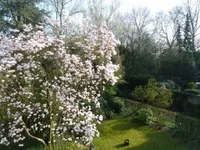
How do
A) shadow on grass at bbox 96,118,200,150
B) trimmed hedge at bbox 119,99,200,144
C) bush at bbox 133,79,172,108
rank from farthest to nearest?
bush at bbox 133,79,172,108 < trimmed hedge at bbox 119,99,200,144 < shadow on grass at bbox 96,118,200,150

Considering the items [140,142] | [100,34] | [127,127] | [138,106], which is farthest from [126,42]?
[100,34]

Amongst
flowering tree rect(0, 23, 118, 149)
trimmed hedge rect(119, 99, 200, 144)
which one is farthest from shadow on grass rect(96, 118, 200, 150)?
flowering tree rect(0, 23, 118, 149)

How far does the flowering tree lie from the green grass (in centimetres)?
283

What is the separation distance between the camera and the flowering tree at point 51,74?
493 centimetres

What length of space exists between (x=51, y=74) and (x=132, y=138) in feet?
17.2

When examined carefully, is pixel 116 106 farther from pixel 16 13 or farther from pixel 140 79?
pixel 16 13

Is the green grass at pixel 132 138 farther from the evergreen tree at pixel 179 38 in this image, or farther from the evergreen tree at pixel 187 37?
the evergreen tree at pixel 179 38

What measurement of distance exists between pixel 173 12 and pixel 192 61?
8.33 m

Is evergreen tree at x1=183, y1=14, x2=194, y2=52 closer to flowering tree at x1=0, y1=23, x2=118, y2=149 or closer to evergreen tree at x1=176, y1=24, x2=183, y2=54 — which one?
evergreen tree at x1=176, y1=24, x2=183, y2=54

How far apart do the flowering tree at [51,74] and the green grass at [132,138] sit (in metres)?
2.83

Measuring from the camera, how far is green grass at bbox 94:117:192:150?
837 centimetres

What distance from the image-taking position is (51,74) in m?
5.38

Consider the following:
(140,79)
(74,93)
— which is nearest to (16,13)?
(74,93)

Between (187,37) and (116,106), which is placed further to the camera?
(187,37)
